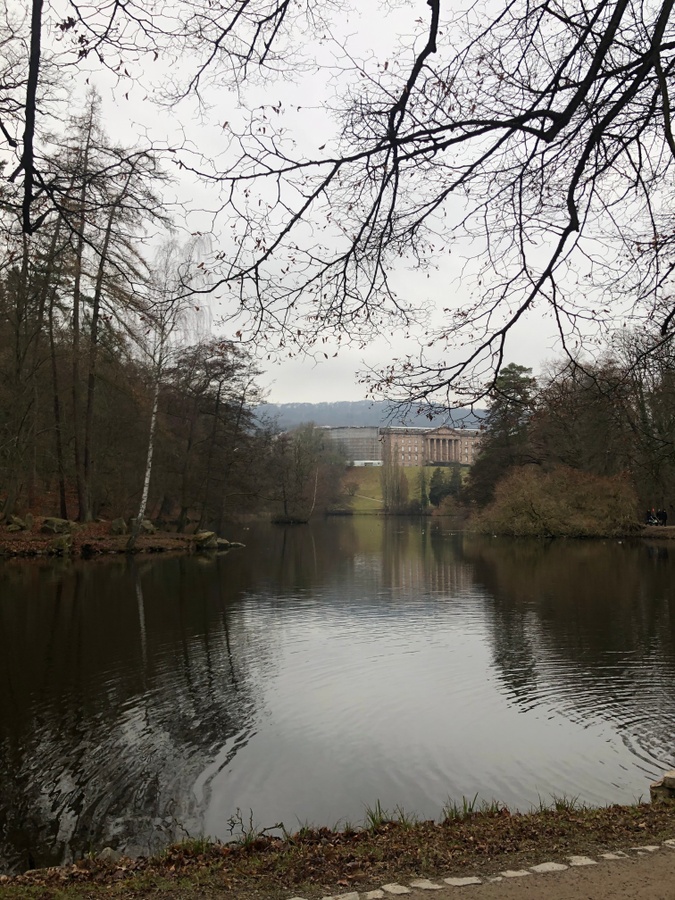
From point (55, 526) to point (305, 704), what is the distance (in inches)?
777

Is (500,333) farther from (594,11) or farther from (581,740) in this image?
(581,740)

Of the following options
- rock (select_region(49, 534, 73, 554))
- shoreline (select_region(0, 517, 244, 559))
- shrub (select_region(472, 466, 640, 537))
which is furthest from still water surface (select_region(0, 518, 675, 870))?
shrub (select_region(472, 466, 640, 537))

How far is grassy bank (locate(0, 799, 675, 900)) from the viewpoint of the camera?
12.6 ft

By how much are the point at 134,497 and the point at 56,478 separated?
4.53m

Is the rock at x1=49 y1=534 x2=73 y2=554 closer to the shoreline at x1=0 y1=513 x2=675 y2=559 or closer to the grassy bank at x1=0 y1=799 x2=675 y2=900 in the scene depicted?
the shoreline at x1=0 y1=513 x2=675 y2=559

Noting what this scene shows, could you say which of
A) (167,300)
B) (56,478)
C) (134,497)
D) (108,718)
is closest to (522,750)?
(108,718)

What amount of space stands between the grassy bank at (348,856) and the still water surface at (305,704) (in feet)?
2.78

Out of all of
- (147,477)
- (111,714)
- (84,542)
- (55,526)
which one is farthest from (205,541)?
(111,714)

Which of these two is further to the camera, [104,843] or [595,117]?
[104,843]

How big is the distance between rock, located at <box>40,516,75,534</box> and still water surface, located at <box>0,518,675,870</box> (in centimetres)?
797

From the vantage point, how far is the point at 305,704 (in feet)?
29.5

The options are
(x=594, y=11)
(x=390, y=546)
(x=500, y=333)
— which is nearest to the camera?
(x=594, y=11)

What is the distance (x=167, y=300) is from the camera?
15.6 ft

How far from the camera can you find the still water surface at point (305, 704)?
6.24 meters
